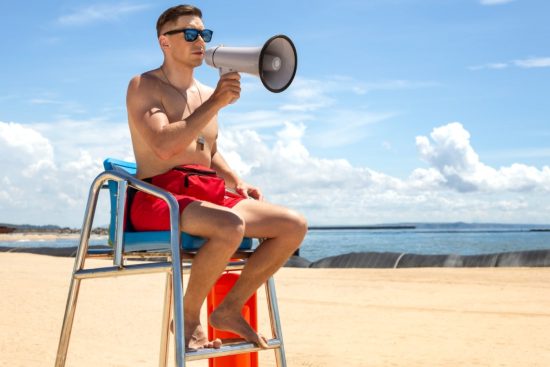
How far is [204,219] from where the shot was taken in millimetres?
2666

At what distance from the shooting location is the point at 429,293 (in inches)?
363

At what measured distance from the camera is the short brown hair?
298cm

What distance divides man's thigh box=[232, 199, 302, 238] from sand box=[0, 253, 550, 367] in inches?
98.0

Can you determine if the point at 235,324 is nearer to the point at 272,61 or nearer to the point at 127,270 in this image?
the point at 127,270

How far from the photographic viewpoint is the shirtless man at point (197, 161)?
8.84 ft

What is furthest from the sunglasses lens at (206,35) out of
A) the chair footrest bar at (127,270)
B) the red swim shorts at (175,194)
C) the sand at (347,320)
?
the sand at (347,320)

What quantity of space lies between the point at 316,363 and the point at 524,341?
188cm

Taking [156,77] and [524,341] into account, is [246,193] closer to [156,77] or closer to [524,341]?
[156,77]

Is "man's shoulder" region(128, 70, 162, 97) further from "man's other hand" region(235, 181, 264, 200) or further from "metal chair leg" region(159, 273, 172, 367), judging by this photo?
"metal chair leg" region(159, 273, 172, 367)

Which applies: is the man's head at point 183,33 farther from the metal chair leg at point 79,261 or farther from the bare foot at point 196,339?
the bare foot at point 196,339

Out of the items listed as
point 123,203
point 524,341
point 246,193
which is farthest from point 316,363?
point 123,203

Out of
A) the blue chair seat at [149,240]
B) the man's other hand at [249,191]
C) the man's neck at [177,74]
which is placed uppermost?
the man's neck at [177,74]

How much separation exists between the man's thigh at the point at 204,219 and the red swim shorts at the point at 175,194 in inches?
2.8

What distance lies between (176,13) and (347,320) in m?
4.77
